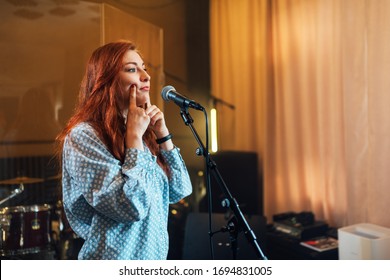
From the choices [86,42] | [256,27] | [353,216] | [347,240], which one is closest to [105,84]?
[86,42]

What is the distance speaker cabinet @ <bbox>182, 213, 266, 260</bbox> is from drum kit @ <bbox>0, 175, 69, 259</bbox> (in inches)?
31.8

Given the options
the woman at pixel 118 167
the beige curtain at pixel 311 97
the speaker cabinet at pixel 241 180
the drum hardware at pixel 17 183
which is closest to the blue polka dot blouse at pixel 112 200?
the woman at pixel 118 167

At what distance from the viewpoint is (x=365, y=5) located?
1.79 m

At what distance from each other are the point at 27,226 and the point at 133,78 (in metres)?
1.29

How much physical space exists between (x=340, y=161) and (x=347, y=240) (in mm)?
474

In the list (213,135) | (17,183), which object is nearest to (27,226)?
(17,183)

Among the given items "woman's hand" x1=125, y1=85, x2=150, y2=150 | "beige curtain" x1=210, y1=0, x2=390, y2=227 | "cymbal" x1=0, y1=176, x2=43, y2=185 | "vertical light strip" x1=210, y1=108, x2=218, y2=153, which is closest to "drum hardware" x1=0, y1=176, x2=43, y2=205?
"cymbal" x1=0, y1=176, x2=43, y2=185

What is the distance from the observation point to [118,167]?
101 centimetres

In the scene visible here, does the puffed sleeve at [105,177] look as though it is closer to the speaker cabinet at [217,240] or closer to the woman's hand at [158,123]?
the woman's hand at [158,123]

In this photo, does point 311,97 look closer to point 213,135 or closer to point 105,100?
point 213,135

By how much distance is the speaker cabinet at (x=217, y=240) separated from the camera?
5.66 feet

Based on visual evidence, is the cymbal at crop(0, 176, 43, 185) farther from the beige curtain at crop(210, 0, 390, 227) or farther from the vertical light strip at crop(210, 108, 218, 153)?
the beige curtain at crop(210, 0, 390, 227)

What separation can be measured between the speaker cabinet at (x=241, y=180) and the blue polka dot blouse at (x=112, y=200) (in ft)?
4.20

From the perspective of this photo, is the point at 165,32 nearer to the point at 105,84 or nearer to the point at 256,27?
the point at 256,27
